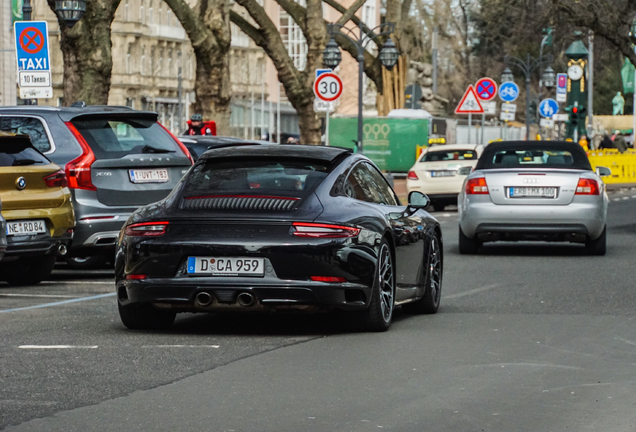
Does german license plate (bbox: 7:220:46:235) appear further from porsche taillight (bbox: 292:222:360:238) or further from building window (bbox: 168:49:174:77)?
building window (bbox: 168:49:174:77)

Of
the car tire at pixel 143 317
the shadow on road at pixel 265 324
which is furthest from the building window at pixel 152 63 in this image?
the car tire at pixel 143 317

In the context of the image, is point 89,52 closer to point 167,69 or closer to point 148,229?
point 148,229

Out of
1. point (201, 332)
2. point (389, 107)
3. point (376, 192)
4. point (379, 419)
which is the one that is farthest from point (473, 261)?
point (389, 107)

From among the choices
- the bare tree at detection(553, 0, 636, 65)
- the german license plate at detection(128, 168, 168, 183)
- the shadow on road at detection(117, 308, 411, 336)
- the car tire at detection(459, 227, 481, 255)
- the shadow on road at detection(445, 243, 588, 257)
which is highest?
the bare tree at detection(553, 0, 636, 65)

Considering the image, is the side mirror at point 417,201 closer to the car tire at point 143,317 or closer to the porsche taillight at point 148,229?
the car tire at point 143,317

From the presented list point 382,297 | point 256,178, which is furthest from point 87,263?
point 382,297

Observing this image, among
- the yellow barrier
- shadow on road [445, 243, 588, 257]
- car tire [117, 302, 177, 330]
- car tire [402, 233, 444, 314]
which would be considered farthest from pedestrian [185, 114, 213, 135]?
the yellow barrier

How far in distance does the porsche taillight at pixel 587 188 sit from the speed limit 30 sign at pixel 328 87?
13.4 metres

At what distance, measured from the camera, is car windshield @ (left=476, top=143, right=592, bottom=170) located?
59.3ft

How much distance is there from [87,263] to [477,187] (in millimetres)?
4887

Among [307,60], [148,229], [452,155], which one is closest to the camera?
[148,229]

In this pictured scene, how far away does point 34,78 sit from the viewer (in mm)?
22141

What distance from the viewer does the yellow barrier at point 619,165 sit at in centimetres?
5259

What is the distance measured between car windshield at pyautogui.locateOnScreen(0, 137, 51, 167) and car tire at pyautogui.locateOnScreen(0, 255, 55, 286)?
39.7 inches
